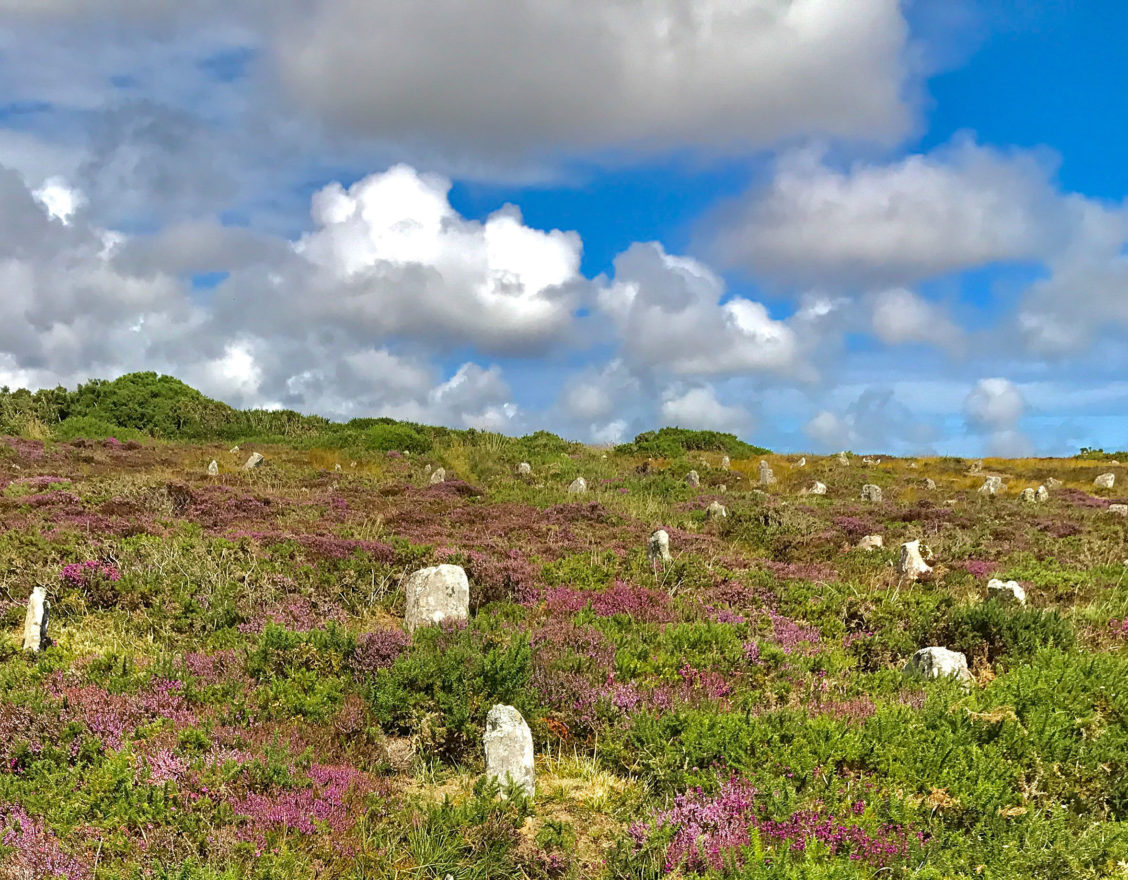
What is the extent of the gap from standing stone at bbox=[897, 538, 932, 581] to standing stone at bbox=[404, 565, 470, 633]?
759cm

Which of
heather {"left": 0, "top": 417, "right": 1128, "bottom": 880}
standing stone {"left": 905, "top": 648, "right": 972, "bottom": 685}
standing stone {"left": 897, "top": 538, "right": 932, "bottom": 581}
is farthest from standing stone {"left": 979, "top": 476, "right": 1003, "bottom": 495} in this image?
standing stone {"left": 905, "top": 648, "right": 972, "bottom": 685}

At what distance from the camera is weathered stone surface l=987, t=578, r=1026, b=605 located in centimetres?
997

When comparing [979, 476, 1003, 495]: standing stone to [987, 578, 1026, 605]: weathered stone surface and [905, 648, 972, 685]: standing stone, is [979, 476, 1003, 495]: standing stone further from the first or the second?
[905, 648, 972, 685]: standing stone

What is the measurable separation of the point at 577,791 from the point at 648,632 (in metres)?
2.96

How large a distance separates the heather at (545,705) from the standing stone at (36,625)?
5.2 inches

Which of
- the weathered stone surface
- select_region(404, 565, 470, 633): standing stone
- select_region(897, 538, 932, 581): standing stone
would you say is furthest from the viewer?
select_region(897, 538, 932, 581): standing stone

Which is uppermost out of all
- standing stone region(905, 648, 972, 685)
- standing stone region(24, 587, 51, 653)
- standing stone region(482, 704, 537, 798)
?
standing stone region(24, 587, 51, 653)

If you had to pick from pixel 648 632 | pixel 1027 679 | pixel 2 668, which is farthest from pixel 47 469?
pixel 1027 679

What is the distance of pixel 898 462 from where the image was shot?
1491 inches

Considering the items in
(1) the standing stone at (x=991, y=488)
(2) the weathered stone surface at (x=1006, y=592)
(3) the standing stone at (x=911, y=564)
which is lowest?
(2) the weathered stone surface at (x=1006, y=592)

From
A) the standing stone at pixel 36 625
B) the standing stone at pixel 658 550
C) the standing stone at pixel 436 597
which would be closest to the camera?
the standing stone at pixel 36 625

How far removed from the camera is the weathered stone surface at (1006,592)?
32.7 feet

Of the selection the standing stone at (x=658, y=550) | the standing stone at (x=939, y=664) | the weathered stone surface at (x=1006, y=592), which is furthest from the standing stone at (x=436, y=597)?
the weathered stone surface at (x=1006, y=592)

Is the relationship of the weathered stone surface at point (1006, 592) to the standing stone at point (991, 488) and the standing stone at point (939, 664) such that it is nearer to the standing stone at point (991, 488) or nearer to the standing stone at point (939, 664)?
the standing stone at point (939, 664)
